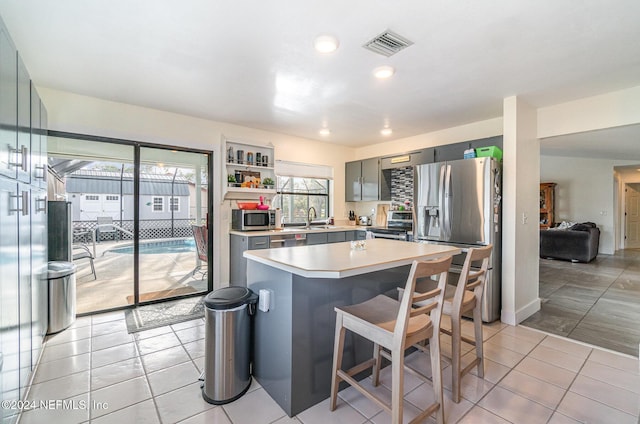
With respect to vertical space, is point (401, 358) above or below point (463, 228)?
below

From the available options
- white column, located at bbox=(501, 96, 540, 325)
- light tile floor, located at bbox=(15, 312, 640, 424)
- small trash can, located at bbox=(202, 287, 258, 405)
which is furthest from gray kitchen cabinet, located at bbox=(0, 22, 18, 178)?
white column, located at bbox=(501, 96, 540, 325)

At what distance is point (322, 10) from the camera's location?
178 cm

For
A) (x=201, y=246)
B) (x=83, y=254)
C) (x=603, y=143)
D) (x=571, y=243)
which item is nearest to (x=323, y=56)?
(x=201, y=246)

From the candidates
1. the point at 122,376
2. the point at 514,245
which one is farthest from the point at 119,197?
the point at 514,245

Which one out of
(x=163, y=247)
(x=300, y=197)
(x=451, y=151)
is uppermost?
(x=451, y=151)

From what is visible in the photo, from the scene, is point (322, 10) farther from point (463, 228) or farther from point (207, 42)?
point (463, 228)

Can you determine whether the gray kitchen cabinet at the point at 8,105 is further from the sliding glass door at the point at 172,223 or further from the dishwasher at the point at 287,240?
the dishwasher at the point at 287,240

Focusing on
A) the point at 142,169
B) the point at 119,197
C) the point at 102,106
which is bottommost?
the point at 119,197

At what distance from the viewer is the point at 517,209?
3205 millimetres

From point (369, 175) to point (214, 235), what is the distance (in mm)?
2883

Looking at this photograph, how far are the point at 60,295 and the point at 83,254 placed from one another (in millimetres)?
684

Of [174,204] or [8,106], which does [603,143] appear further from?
[8,106]

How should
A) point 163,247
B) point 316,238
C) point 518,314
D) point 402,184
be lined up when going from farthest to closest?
point 402,184, point 316,238, point 163,247, point 518,314

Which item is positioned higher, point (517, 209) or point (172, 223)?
point (517, 209)
